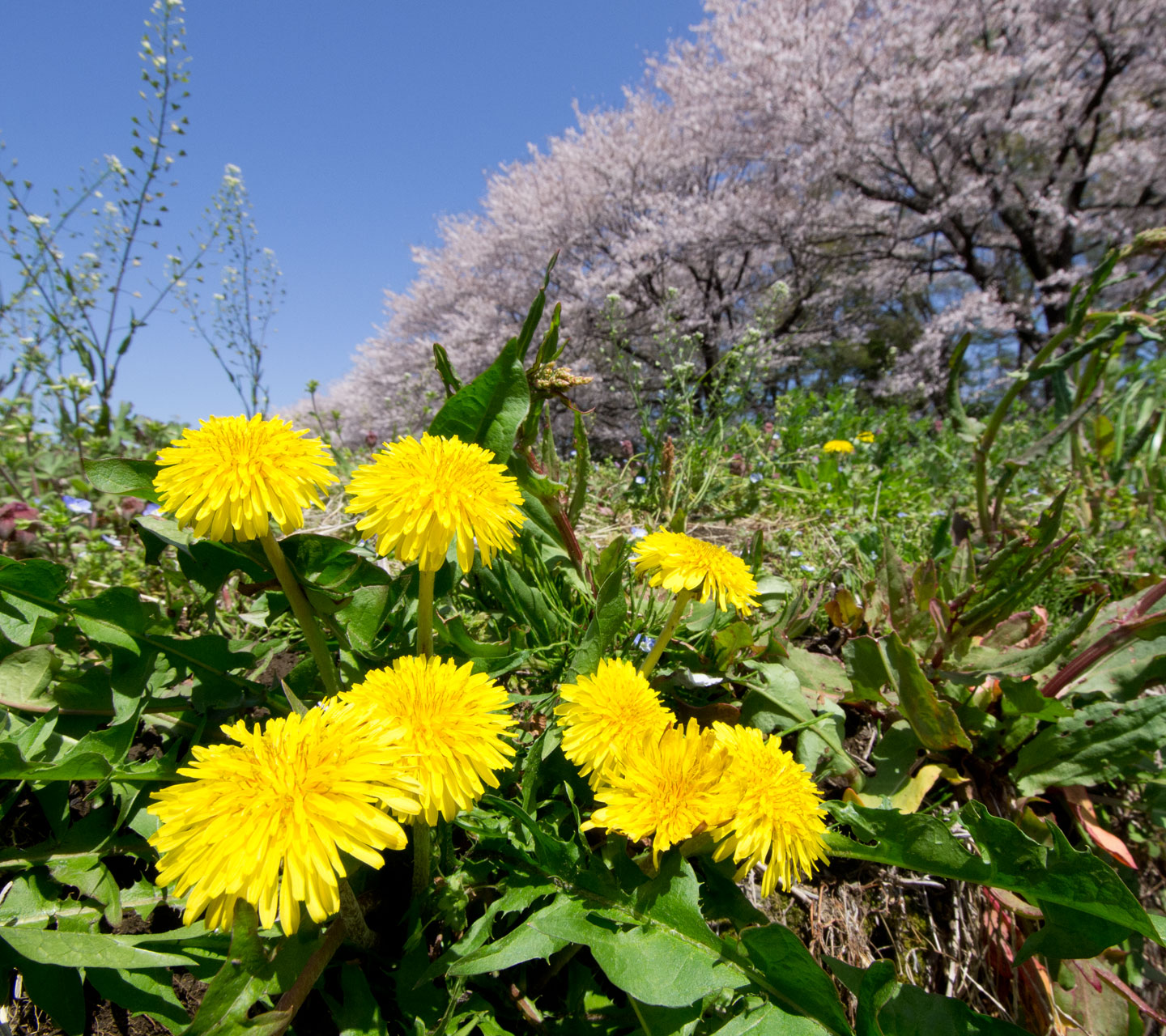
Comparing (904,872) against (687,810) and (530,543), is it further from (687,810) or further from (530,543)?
(530,543)

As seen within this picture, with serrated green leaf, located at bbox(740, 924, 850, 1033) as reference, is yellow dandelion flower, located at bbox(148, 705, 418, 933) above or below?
above

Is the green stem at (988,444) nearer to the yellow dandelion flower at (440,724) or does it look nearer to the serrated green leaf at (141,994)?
the yellow dandelion flower at (440,724)

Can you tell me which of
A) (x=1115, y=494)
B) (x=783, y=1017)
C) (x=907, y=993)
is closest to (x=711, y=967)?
(x=783, y=1017)

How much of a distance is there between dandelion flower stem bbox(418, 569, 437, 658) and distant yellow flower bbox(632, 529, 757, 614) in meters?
0.33

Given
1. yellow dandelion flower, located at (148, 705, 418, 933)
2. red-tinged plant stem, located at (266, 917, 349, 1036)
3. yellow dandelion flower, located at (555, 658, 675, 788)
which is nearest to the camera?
yellow dandelion flower, located at (148, 705, 418, 933)

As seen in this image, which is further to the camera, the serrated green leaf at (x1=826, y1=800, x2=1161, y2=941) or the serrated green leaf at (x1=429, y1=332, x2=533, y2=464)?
the serrated green leaf at (x1=429, y1=332, x2=533, y2=464)

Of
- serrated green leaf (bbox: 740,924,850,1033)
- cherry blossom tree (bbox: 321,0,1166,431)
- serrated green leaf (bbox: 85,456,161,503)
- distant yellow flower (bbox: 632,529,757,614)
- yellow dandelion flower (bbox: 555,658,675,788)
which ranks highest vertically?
cherry blossom tree (bbox: 321,0,1166,431)

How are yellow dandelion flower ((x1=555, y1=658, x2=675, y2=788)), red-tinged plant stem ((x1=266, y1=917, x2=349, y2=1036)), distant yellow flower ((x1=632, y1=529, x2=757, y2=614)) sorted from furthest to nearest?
1. distant yellow flower ((x1=632, y1=529, x2=757, y2=614))
2. yellow dandelion flower ((x1=555, y1=658, x2=675, y2=788))
3. red-tinged plant stem ((x1=266, y1=917, x2=349, y2=1036))

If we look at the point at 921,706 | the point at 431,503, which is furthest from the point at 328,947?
the point at 921,706

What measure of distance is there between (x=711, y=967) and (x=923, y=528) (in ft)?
6.51

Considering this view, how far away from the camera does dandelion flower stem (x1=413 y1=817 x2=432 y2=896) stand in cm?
73

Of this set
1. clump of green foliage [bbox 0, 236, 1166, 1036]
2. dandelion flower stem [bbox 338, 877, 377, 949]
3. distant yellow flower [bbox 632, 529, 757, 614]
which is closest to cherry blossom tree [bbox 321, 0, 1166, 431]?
clump of green foliage [bbox 0, 236, 1166, 1036]

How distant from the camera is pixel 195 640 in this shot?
0.95 metres

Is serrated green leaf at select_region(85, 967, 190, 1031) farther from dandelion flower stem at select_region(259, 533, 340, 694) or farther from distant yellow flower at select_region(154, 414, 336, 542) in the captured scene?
distant yellow flower at select_region(154, 414, 336, 542)
